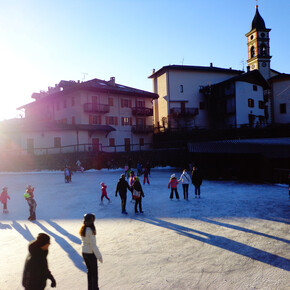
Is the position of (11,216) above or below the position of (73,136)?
below

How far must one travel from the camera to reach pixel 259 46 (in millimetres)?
45656

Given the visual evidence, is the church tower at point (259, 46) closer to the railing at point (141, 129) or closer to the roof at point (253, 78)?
the roof at point (253, 78)

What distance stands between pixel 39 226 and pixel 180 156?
2164 cm

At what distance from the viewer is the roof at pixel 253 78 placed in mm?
40500

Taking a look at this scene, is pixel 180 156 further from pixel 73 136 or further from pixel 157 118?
pixel 157 118

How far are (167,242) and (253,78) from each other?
42030mm

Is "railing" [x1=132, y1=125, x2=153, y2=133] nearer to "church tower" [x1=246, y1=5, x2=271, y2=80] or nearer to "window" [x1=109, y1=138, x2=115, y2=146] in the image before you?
"window" [x1=109, y1=138, x2=115, y2=146]

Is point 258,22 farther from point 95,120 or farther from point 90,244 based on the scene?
point 90,244

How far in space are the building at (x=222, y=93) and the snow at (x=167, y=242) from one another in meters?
31.5

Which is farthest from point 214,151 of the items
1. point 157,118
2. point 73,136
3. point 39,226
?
point 157,118

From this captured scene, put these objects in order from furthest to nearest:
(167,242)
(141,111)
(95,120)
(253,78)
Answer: (253,78)
(141,111)
(95,120)
(167,242)

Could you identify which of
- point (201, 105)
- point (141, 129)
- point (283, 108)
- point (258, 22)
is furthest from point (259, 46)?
point (141, 129)

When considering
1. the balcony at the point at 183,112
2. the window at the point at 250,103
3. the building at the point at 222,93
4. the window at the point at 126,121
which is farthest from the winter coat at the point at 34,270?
the window at the point at 250,103

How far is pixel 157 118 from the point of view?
48.6m
